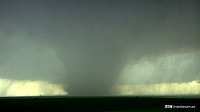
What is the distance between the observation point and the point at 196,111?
1750 inches

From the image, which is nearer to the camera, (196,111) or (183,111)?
(196,111)

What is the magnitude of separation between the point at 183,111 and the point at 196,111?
24.3ft

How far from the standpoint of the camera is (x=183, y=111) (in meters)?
51.7
